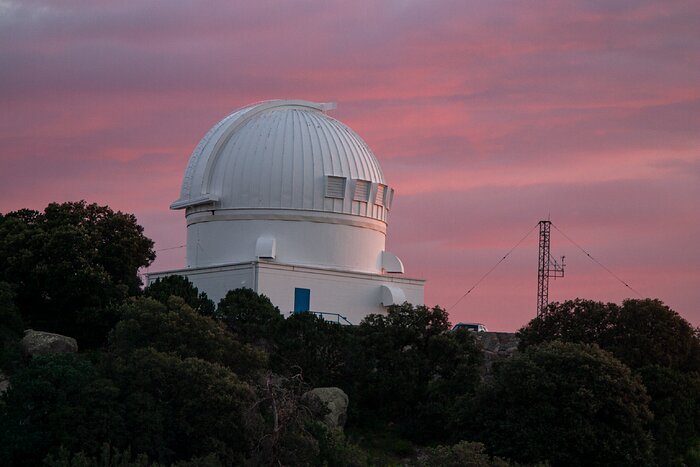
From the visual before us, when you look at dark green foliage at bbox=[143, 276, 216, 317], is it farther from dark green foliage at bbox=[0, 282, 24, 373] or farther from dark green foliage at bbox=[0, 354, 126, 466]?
dark green foliage at bbox=[0, 354, 126, 466]

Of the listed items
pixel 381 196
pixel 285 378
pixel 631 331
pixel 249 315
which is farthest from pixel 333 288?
pixel 631 331

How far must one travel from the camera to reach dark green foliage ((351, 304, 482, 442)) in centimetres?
4593

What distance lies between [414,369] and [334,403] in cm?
421

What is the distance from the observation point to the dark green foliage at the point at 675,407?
142ft

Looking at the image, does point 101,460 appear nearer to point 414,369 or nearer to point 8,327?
point 8,327

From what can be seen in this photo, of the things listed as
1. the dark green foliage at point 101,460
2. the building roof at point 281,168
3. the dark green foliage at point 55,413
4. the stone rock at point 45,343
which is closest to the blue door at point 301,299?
the building roof at point 281,168

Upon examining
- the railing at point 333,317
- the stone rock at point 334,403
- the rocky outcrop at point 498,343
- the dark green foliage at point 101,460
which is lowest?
the dark green foliage at point 101,460

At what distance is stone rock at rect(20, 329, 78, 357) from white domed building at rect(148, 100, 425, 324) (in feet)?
33.2

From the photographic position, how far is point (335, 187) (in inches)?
2159

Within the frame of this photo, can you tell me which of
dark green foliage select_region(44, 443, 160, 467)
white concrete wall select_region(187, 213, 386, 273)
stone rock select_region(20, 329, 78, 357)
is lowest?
dark green foliage select_region(44, 443, 160, 467)

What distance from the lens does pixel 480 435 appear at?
134 ft

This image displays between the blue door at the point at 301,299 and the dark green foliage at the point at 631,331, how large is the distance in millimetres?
10245

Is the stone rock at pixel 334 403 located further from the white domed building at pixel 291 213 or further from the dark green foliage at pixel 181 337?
the white domed building at pixel 291 213

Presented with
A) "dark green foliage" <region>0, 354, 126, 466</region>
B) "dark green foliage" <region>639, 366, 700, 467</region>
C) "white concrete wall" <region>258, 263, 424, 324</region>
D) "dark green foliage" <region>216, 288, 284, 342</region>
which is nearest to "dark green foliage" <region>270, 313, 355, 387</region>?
"dark green foliage" <region>216, 288, 284, 342</region>
